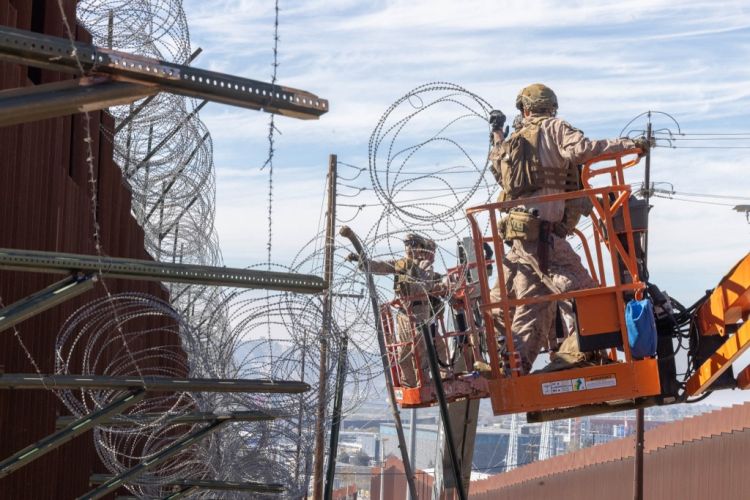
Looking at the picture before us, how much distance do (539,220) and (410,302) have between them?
3091 millimetres

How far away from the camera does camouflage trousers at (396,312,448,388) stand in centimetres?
1069

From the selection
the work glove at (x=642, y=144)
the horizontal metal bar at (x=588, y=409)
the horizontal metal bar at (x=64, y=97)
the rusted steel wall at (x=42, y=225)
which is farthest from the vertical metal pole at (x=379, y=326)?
the horizontal metal bar at (x=64, y=97)

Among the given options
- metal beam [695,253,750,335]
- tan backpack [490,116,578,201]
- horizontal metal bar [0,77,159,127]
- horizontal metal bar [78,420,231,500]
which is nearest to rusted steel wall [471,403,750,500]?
metal beam [695,253,750,335]

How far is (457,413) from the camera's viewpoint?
10781 mm

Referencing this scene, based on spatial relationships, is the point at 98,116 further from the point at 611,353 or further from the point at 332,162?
the point at 611,353

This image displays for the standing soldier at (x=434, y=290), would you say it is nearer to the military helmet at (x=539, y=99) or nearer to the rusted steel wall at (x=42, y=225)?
the military helmet at (x=539, y=99)

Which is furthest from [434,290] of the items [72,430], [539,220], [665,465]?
[665,465]

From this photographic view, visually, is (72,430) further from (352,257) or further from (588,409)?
(588,409)

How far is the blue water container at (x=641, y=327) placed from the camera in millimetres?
7660

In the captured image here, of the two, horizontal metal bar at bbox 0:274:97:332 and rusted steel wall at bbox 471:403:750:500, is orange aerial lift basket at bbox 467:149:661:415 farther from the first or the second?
rusted steel wall at bbox 471:403:750:500

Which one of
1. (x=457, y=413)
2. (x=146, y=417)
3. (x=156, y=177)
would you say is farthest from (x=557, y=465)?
(x=146, y=417)

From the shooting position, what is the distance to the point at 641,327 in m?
7.68

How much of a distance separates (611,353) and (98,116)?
598 cm

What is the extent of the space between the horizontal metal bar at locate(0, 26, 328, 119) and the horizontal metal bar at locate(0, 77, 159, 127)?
1.4 inches
